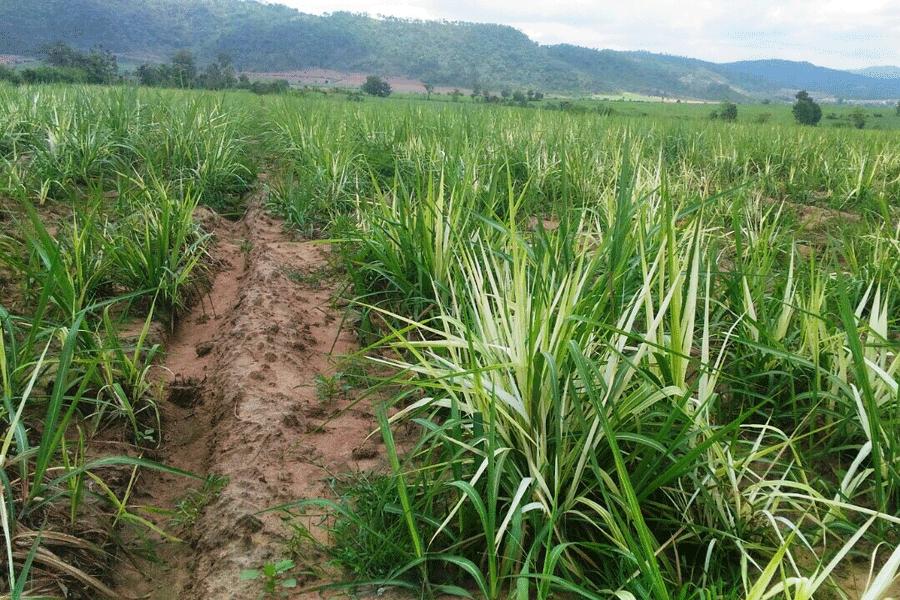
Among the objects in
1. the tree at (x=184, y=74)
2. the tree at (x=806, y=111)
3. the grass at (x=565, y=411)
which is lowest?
the grass at (x=565, y=411)

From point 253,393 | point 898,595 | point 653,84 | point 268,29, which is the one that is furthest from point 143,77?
point 653,84

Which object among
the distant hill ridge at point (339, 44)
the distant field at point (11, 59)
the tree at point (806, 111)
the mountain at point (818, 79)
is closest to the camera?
the distant field at point (11, 59)

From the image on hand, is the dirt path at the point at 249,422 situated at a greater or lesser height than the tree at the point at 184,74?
lesser

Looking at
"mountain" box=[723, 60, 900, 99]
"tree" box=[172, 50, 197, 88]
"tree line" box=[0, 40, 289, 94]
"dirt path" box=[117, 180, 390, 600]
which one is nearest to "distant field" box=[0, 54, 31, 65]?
"tree line" box=[0, 40, 289, 94]

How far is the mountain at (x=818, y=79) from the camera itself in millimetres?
113562

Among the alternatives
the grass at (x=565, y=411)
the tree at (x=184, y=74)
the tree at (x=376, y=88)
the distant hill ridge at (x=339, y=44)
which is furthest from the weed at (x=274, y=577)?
the tree at (x=376, y=88)

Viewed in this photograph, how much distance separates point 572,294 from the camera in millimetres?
1416

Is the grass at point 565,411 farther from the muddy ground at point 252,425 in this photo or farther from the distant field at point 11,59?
the distant field at point 11,59

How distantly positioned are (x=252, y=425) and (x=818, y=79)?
154 m

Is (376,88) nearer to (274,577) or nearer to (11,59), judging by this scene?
(11,59)

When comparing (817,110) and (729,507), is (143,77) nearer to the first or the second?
(729,507)

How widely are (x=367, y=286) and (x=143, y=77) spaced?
8448 mm

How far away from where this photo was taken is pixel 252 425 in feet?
5.86

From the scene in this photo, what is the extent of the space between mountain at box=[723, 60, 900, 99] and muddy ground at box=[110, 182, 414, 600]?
128187 mm
